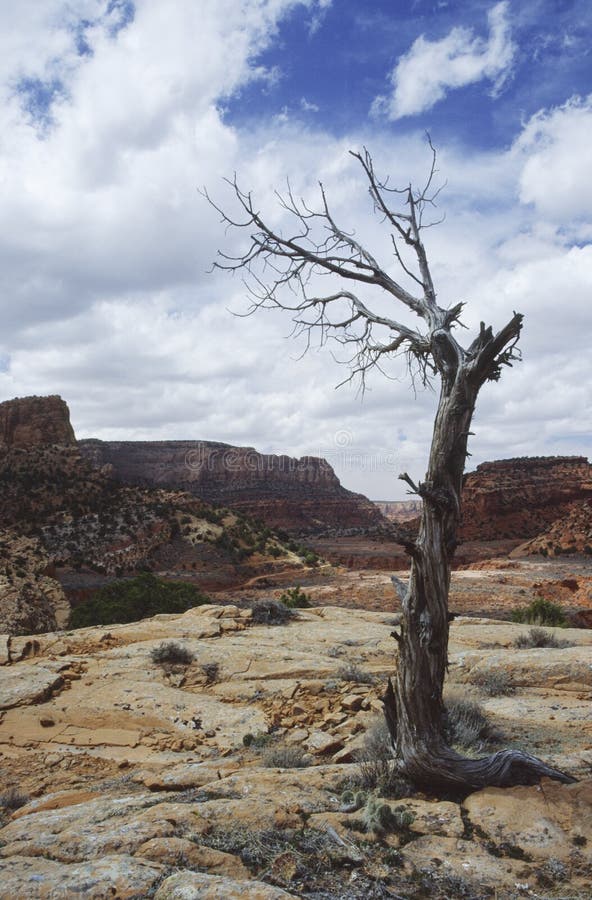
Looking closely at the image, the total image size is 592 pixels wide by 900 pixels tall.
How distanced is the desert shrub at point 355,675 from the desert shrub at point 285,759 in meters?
2.64

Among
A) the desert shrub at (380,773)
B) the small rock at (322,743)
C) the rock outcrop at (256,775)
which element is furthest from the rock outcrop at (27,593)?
the desert shrub at (380,773)

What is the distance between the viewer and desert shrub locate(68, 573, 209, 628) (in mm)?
15133

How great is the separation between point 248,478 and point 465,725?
9409cm

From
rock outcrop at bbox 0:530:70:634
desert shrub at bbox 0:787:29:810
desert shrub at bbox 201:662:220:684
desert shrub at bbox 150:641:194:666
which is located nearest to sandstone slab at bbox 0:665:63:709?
desert shrub at bbox 150:641:194:666

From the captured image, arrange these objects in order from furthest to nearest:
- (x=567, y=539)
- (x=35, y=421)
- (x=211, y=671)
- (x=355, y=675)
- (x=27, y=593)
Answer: (x=35, y=421)
(x=567, y=539)
(x=27, y=593)
(x=211, y=671)
(x=355, y=675)

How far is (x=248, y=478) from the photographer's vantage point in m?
99.0

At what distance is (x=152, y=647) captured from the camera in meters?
10.0

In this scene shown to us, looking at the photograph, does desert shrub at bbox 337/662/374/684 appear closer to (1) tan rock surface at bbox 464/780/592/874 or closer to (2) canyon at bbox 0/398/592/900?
(2) canyon at bbox 0/398/592/900

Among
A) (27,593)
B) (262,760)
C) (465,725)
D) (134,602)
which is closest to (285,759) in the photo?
(262,760)

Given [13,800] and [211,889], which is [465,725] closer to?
[211,889]

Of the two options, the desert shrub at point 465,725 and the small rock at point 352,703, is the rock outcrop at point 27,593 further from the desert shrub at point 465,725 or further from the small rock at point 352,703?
the desert shrub at point 465,725

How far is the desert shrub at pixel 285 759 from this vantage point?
216 inches

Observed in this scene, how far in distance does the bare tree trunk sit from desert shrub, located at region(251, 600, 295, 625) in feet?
26.5

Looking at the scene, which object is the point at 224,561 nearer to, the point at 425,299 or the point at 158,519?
the point at 158,519
